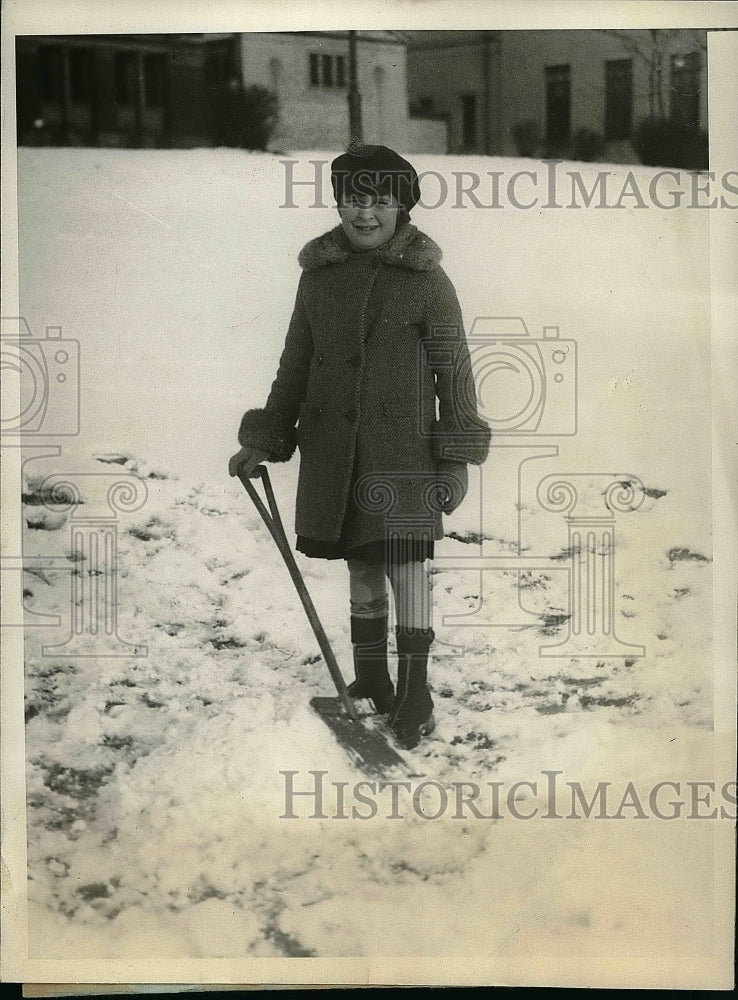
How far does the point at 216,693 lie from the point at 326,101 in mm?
890

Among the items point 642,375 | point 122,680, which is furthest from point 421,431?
point 122,680

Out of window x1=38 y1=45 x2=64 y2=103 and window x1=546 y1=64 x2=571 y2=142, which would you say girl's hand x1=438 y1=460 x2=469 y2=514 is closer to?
window x1=546 y1=64 x2=571 y2=142

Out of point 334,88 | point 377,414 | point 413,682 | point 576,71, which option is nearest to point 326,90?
point 334,88

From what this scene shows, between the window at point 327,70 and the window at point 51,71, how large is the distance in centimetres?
38

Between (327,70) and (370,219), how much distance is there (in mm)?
229

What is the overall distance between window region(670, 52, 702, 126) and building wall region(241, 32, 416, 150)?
40cm

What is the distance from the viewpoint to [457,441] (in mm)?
1562

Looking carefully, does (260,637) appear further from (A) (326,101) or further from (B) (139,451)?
(A) (326,101)

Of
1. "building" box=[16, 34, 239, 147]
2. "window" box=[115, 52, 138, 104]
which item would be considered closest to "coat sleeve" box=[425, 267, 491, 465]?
"building" box=[16, 34, 239, 147]

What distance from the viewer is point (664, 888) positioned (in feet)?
5.25

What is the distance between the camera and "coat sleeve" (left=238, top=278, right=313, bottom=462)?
5.16 ft

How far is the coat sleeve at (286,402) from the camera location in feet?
5.16

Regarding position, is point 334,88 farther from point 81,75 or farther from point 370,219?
point 81,75

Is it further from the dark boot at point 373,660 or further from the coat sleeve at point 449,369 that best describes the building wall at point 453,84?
the dark boot at point 373,660
